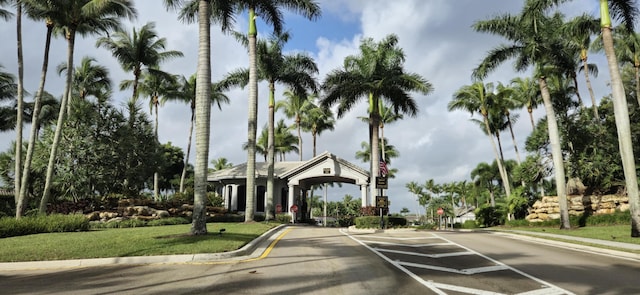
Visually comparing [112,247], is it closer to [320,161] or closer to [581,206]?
[320,161]

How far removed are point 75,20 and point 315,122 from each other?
30.8 metres

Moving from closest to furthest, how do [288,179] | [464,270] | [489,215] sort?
[464,270] < [489,215] < [288,179]

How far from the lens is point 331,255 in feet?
37.7

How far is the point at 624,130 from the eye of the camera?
17.4m

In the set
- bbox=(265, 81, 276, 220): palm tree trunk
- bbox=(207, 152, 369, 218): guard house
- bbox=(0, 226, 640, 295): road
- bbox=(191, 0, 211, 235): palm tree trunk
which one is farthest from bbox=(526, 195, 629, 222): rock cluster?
bbox=(191, 0, 211, 235): palm tree trunk

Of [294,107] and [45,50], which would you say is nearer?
[45,50]

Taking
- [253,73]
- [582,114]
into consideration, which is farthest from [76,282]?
[582,114]

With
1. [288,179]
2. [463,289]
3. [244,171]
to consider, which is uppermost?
[244,171]

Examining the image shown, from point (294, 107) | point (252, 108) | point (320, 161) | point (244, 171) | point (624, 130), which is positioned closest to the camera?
point (624, 130)

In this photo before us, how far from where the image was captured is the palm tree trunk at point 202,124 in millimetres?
14250

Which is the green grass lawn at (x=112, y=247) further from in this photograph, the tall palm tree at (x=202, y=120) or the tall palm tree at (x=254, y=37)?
the tall palm tree at (x=254, y=37)

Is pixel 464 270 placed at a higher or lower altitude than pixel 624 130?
lower

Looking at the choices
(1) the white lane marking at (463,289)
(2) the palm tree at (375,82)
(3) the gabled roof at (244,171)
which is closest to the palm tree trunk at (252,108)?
(2) the palm tree at (375,82)

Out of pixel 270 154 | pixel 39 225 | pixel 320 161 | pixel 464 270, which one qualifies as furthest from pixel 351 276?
pixel 320 161
